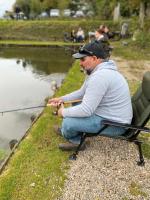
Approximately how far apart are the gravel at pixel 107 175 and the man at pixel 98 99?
0.40 metres

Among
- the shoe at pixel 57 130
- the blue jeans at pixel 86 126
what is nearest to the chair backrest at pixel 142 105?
the blue jeans at pixel 86 126

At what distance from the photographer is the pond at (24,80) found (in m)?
8.49

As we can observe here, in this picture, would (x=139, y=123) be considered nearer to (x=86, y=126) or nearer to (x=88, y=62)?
(x=86, y=126)

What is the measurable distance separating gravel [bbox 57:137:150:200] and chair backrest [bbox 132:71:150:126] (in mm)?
578

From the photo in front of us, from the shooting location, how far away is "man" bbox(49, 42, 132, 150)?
185 inches

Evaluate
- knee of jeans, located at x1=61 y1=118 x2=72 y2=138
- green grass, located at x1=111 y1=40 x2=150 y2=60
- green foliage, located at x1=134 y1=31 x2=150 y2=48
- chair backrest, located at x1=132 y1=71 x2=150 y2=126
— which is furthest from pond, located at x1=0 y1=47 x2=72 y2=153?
green foliage, located at x1=134 y1=31 x2=150 y2=48

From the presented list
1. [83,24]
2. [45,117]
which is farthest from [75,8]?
[45,117]

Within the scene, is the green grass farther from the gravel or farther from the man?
the man

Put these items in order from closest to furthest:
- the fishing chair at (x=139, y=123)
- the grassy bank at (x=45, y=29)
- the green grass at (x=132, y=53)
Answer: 1. the fishing chair at (x=139, y=123)
2. the green grass at (x=132, y=53)
3. the grassy bank at (x=45, y=29)

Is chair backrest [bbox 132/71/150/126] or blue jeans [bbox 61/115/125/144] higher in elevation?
chair backrest [bbox 132/71/150/126]

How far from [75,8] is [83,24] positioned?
62.4ft

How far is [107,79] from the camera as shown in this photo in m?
4.70

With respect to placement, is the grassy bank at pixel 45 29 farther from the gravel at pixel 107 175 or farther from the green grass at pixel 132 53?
the gravel at pixel 107 175

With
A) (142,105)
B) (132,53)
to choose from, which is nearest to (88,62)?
(142,105)
